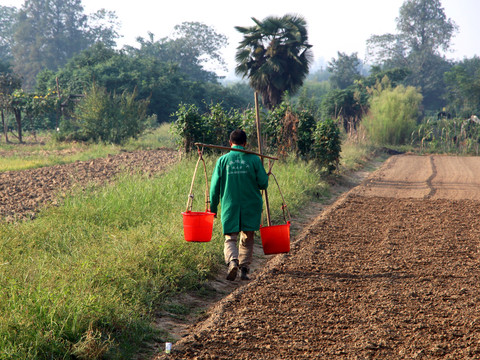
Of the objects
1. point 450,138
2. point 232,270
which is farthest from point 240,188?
point 450,138

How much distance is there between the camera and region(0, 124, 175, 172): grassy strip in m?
14.9

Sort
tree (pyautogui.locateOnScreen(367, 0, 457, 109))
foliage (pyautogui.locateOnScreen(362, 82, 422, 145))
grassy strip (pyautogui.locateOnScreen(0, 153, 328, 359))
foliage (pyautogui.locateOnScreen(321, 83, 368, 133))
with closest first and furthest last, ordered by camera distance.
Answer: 1. grassy strip (pyautogui.locateOnScreen(0, 153, 328, 359))
2. foliage (pyautogui.locateOnScreen(362, 82, 422, 145))
3. foliage (pyautogui.locateOnScreen(321, 83, 368, 133))
4. tree (pyautogui.locateOnScreen(367, 0, 457, 109))

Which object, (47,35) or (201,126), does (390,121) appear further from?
(47,35)

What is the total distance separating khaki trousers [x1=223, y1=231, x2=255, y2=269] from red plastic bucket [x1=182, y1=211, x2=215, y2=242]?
0.37m

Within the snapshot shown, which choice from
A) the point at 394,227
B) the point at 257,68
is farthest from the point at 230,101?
the point at 394,227

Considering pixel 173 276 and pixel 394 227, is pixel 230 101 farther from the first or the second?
pixel 173 276

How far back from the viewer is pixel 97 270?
4562mm

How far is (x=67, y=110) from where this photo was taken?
81.6ft

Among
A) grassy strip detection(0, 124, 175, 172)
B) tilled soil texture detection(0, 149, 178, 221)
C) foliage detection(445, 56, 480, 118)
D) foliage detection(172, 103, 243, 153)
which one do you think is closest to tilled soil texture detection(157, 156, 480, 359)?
tilled soil texture detection(0, 149, 178, 221)

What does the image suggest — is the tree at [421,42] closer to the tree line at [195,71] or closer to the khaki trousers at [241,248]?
the tree line at [195,71]

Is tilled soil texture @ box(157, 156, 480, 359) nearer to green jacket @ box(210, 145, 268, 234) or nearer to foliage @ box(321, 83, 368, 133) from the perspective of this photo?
green jacket @ box(210, 145, 268, 234)

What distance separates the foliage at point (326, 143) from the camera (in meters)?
13.5

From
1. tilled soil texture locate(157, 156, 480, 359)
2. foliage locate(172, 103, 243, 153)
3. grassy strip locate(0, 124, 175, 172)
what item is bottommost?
tilled soil texture locate(157, 156, 480, 359)

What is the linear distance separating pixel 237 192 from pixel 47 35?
62.9 m
